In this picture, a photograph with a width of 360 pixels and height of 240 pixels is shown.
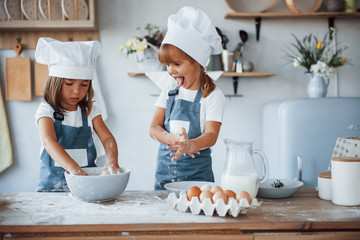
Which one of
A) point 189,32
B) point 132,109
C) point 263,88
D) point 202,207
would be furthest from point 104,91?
point 202,207

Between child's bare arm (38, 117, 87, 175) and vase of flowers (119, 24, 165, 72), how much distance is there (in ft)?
3.81

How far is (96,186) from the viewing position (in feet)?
3.49

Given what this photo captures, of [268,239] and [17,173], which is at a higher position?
[268,239]

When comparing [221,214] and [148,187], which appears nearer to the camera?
[221,214]

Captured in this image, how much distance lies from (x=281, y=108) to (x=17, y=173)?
1.85 meters

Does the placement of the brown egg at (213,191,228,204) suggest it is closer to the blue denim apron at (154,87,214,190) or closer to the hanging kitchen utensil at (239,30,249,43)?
the blue denim apron at (154,87,214,190)

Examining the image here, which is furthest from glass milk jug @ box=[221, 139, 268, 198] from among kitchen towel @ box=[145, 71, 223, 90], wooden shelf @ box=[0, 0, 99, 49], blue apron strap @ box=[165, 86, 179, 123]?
wooden shelf @ box=[0, 0, 99, 49]

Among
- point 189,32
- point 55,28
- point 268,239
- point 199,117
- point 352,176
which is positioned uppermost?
point 55,28

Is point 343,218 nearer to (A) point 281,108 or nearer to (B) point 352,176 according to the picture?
(B) point 352,176

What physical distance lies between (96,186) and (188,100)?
0.74 meters

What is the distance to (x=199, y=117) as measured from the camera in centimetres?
167

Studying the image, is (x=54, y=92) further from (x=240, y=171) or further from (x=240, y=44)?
(x=240, y=44)

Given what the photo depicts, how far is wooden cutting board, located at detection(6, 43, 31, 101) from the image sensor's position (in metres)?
2.62

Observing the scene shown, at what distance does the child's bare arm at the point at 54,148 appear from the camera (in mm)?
1245
